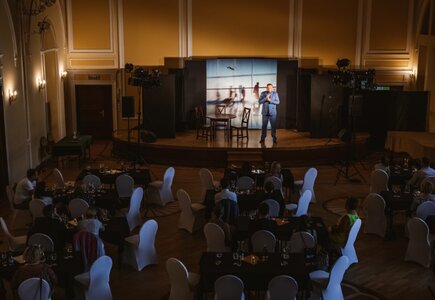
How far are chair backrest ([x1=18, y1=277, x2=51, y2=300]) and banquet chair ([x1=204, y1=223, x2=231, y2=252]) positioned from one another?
276 centimetres

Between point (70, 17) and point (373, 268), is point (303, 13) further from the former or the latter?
point (373, 268)

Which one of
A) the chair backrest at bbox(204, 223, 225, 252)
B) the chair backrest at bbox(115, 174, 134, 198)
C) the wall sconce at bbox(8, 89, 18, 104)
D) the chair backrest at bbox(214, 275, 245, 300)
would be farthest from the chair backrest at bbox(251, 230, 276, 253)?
the wall sconce at bbox(8, 89, 18, 104)

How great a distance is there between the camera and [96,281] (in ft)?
27.4

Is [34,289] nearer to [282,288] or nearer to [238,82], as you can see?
[282,288]

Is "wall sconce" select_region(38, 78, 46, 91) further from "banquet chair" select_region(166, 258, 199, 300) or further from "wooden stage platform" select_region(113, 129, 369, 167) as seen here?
"banquet chair" select_region(166, 258, 199, 300)

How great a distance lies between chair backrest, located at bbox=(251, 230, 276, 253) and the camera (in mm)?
8906

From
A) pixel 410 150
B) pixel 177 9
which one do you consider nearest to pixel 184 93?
pixel 177 9

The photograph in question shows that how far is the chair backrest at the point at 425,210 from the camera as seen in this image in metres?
10.5

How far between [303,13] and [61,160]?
29.6 ft

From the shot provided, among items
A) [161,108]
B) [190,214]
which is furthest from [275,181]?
[161,108]

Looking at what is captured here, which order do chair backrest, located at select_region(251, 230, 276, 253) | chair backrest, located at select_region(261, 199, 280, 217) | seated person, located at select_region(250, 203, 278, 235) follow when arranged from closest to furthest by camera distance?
chair backrest, located at select_region(251, 230, 276, 253) < seated person, located at select_region(250, 203, 278, 235) < chair backrest, located at select_region(261, 199, 280, 217)

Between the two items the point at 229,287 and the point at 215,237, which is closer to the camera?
the point at 229,287

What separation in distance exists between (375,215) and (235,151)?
6.39 meters

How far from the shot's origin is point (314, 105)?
19.1 m
